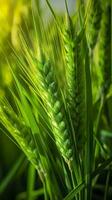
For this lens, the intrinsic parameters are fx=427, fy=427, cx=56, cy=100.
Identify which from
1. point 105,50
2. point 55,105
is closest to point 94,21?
point 105,50

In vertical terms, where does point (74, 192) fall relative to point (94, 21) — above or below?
below

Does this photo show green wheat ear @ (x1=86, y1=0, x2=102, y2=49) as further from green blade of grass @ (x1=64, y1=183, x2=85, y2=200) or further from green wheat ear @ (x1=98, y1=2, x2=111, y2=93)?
green blade of grass @ (x1=64, y1=183, x2=85, y2=200)

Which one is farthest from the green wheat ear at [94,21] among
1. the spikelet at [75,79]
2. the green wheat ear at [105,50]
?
the spikelet at [75,79]

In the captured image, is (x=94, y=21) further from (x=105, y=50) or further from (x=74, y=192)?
(x=74, y=192)

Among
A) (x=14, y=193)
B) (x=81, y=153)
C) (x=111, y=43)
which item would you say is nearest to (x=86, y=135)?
(x=81, y=153)

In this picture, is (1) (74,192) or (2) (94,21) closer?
(1) (74,192)

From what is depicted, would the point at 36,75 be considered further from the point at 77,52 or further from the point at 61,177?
the point at 61,177

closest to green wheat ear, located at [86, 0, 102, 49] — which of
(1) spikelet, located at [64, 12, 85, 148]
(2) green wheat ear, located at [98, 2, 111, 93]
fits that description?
(2) green wheat ear, located at [98, 2, 111, 93]

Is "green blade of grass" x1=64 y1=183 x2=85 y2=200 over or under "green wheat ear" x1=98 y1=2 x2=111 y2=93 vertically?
under
